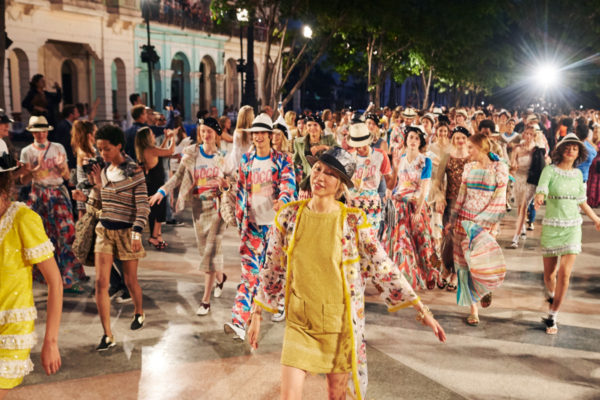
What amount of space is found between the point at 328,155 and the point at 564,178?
3.82 m

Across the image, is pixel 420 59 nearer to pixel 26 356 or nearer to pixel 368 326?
pixel 368 326

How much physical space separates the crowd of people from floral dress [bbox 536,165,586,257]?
0.01 metres

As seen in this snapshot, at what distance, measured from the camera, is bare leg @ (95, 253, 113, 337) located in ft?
17.7

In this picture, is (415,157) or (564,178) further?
(415,157)

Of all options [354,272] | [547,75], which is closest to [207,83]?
[547,75]

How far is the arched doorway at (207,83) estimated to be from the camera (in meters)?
46.2

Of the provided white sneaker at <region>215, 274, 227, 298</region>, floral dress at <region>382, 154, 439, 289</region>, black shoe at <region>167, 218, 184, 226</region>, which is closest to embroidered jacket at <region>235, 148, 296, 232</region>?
white sneaker at <region>215, 274, 227, 298</region>

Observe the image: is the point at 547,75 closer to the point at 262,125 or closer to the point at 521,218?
the point at 521,218

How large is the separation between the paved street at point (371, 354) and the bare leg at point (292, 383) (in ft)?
4.21

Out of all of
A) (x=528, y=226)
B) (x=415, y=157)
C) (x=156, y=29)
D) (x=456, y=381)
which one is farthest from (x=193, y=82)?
(x=456, y=381)

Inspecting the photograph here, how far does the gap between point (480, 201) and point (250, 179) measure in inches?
101

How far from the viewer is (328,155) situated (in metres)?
3.55

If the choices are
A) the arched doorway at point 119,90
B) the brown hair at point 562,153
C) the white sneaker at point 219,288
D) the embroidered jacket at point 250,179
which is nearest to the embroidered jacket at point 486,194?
the brown hair at point 562,153

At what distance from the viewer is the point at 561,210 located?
6.27 meters
